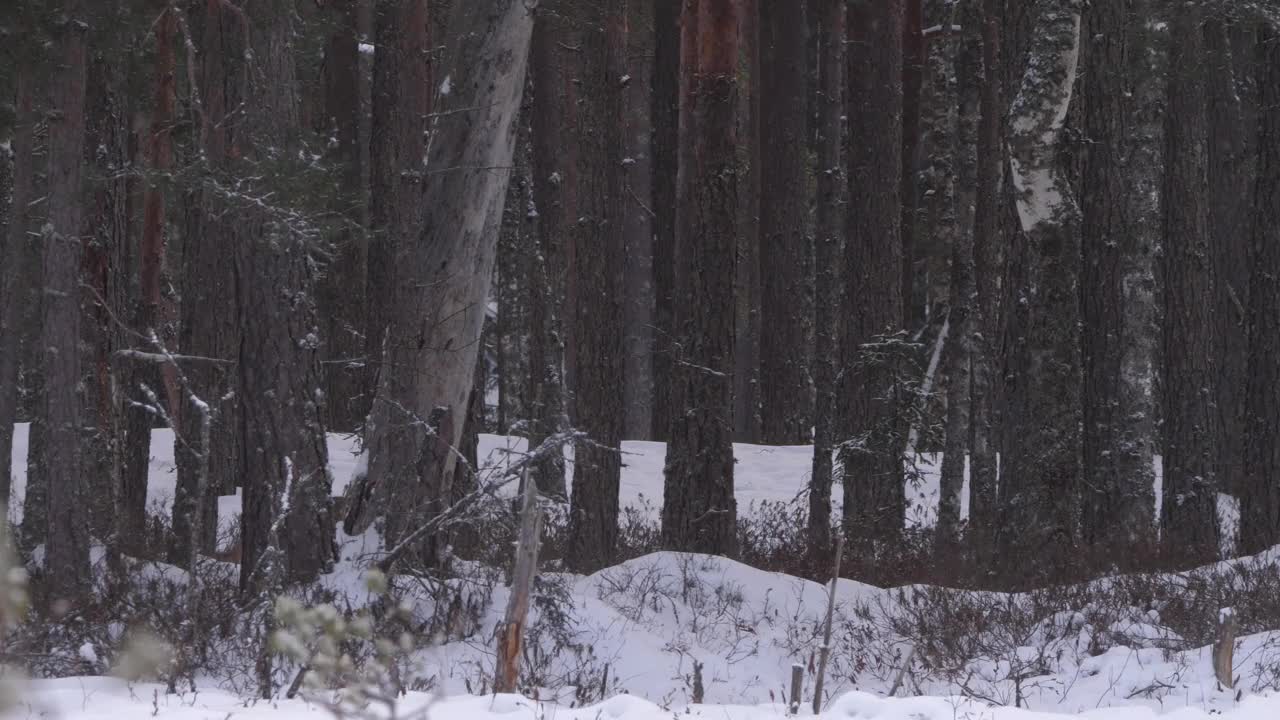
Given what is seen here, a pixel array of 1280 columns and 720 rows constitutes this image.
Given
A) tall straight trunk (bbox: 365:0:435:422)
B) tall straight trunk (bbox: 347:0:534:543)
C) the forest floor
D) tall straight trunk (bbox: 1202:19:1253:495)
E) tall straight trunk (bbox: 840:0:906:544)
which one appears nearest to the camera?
the forest floor

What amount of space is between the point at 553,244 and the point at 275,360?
6261mm

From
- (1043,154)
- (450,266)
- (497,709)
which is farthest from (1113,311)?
(497,709)

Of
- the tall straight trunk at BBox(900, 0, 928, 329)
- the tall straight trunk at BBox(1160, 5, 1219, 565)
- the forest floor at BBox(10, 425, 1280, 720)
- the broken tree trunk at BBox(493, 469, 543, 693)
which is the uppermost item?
the tall straight trunk at BBox(900, 0, 928, 329)

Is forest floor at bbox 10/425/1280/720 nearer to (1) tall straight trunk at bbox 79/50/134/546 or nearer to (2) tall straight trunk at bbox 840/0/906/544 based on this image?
(1) tall straight trunk at bbox 79/50/134/546

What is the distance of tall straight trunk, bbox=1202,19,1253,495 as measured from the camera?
47.7 feet

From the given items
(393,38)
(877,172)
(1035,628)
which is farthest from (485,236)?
(393,38)

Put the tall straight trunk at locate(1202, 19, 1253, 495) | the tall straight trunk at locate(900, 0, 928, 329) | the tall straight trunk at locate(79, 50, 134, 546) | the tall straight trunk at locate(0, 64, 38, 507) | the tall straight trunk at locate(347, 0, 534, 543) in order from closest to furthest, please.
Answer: the tall straight trunk at locate(347, 0, 534, 543), the tall straight trunk at locate(0, 64, 38, 507), the tall straight trunk at locate(79, 50, 134, 546), the tall straight trunk at locate(1202, 19, 1253, 495), the tall straight trunk at locate(900, 0, 928, 329)

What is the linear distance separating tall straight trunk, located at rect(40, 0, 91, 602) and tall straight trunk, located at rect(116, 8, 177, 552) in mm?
3695

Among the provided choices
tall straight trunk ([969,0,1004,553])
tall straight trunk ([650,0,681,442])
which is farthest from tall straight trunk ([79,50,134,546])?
tall straight trunk ([650,0,681,442])

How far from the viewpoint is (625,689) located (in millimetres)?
6672

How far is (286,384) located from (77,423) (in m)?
1.83

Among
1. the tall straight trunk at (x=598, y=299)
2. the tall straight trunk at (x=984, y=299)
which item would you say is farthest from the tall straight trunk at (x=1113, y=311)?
the tall straight trunk at (x=598, y=299)

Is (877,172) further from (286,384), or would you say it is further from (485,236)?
(286,384)

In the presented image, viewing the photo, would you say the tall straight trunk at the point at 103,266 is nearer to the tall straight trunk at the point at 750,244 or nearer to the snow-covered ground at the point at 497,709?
the snow-covered ground at the point at 497,709
